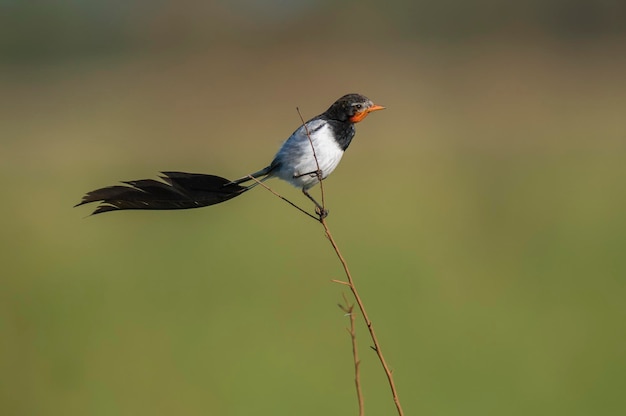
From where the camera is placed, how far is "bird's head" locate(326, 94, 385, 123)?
237 centimetres

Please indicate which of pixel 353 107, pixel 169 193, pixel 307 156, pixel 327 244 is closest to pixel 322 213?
pixel 307 156

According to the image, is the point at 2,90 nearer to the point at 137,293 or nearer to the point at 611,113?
the point at 137,293

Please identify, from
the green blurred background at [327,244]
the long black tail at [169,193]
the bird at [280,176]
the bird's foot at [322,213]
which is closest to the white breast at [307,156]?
the bird at [280,176]

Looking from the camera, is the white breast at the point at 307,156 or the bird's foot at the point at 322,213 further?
the white breast at the point at 307,156

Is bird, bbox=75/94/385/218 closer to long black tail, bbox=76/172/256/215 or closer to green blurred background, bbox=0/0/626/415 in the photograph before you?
long black tail, bbox=76/172/256/215

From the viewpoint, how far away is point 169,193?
6.96 feet

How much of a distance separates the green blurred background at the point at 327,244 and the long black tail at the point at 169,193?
14.6ft

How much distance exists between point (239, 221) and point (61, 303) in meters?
2.97

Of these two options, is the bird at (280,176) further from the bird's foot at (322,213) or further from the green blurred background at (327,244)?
the green blurred background at (327,244)

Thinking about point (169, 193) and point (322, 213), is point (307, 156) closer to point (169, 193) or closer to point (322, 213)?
point (322, 213)

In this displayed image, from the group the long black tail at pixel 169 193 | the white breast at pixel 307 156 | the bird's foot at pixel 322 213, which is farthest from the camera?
the white breast at pixel 307 156

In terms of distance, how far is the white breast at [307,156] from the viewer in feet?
8.01

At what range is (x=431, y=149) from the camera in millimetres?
12867

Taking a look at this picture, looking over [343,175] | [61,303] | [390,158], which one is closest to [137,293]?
[61,303]
